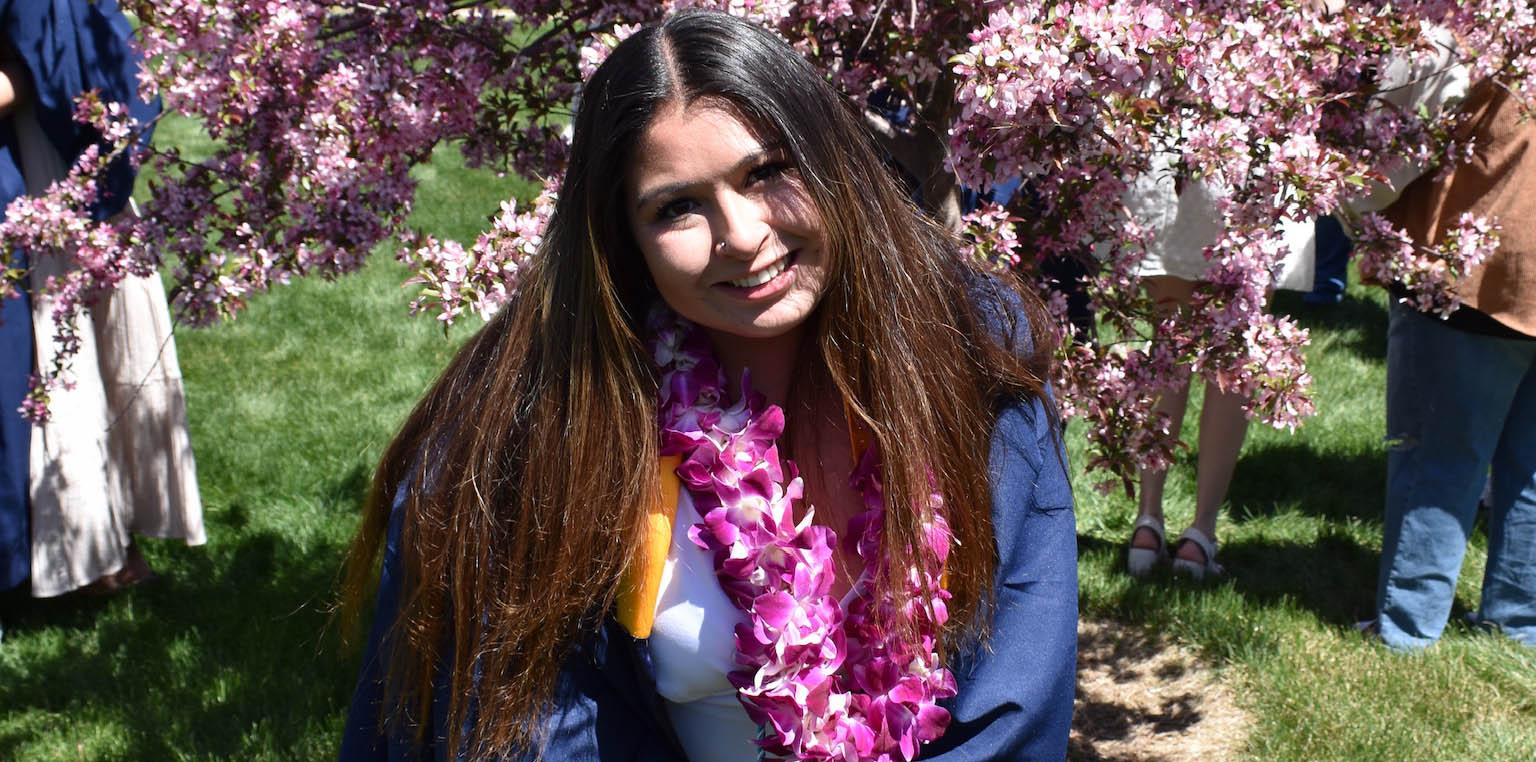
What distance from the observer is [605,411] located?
73.0 inches

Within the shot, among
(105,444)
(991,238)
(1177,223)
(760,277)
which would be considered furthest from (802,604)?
(105,444)

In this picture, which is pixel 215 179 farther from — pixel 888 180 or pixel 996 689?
pixel 996 689

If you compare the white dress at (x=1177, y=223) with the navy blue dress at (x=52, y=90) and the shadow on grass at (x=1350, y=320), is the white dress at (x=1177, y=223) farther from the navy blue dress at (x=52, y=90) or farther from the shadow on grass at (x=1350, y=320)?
the navy blue dress at (x=52, y=90)

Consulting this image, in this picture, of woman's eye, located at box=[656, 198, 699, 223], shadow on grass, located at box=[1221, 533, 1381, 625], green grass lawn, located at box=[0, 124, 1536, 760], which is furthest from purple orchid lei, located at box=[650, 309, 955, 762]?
shadow on grass, located at box=[1221, 533, 1381, 625]

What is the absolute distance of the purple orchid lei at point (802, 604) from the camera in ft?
5.90

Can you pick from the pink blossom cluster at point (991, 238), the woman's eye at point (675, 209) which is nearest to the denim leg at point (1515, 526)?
the pink blossom cluster at point (991, 238)

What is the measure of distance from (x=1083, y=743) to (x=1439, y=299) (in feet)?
4.17

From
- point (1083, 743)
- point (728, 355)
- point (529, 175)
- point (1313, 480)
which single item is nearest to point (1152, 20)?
point (728, 355)

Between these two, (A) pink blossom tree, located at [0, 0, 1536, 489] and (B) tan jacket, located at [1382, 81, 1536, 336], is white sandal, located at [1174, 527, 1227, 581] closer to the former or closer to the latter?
(B) tan jacket, located at [1382, 81, 1536, 336]

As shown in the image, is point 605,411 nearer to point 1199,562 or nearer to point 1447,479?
point 1447,479

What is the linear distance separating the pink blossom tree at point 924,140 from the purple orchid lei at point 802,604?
1.44ft

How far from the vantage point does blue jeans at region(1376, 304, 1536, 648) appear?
11.0 ft

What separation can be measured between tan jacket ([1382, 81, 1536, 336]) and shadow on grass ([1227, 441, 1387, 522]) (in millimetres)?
1318

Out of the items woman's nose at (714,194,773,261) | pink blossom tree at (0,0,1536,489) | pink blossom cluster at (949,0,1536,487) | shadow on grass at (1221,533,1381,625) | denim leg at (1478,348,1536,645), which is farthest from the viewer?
shadow on grass at (1221,533,1381,625)
